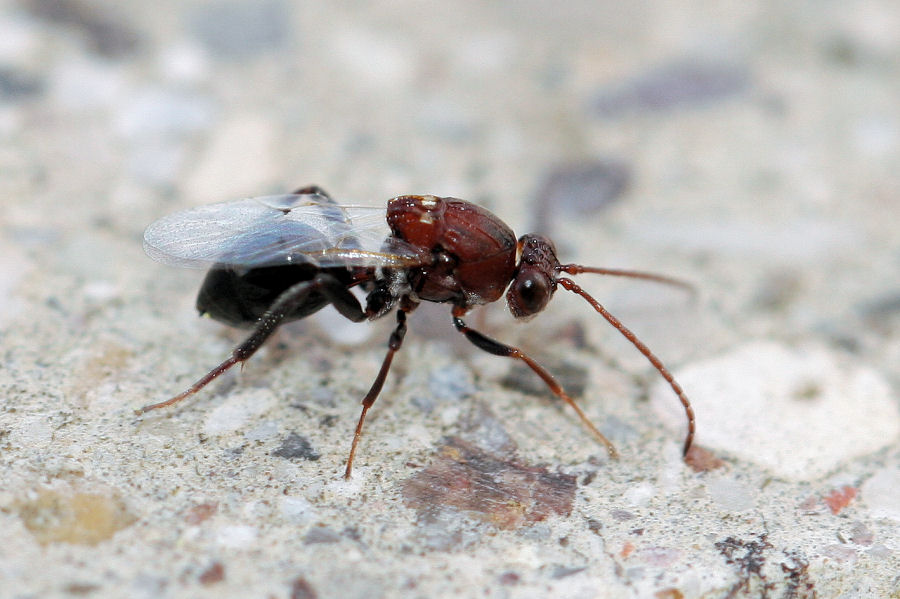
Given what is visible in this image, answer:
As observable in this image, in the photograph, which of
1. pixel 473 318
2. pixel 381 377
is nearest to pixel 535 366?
pixel 381 377

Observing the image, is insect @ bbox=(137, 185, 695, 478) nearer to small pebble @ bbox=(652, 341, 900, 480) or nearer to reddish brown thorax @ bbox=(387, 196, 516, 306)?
reddish brown thorax @ bbox=(387, 196, 516, 306)

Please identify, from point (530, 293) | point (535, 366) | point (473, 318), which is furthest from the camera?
point (473, 318)

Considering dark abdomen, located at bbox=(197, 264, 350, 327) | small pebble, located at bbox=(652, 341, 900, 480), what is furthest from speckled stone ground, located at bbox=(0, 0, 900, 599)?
dark abdomen, located at bbox=(197, 264, 350, 327)

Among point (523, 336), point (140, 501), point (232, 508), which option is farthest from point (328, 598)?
point (523, 336)

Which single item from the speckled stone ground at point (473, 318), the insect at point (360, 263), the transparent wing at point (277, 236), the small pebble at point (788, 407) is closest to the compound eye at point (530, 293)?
the insect at point (360, 263)

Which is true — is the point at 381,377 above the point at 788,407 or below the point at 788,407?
below

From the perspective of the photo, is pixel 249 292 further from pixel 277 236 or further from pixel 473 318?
pixel 473 318

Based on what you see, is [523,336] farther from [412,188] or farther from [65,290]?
[65,290]
